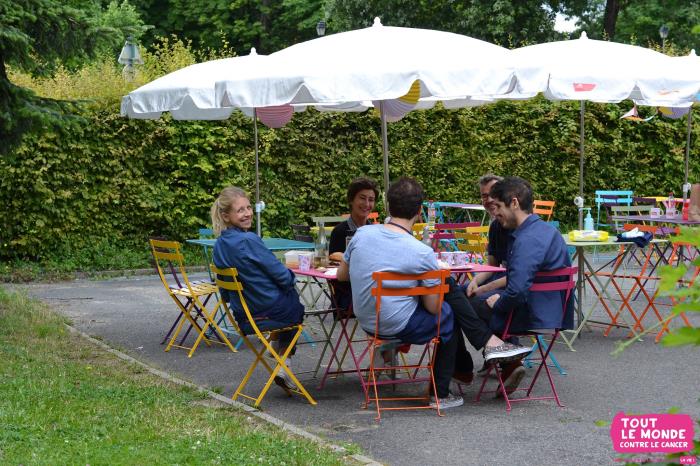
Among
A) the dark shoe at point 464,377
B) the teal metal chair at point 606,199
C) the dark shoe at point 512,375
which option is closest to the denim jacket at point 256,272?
the dark shoe at point 464,377

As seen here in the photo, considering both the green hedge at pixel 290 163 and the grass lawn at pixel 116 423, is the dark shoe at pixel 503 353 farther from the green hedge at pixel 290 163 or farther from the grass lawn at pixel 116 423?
the green hedge at pixel 290 163

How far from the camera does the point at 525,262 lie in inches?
255

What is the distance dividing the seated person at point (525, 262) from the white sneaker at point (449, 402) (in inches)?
21.1

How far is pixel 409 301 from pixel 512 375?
0.99 m

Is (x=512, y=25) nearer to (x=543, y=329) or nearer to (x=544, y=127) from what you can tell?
(x=544, y=127)

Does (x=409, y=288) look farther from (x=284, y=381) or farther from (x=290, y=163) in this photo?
(x=290, y=163)

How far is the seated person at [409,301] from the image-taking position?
6.21 metres

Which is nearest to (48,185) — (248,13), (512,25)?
(512,25)

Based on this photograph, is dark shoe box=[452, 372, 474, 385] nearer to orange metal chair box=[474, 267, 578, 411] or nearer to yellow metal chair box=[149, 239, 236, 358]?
orange metal chair box=[474, 267, 578, 411]

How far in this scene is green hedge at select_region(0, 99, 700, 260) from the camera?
14.1 meters

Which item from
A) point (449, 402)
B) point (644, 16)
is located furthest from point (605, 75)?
point (644, 16)

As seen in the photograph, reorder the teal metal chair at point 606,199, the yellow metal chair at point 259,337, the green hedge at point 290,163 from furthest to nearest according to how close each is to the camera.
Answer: the teal metal chair at point 606,199, the green hedge at point 290,163, the yellow metal chair at point 259,337

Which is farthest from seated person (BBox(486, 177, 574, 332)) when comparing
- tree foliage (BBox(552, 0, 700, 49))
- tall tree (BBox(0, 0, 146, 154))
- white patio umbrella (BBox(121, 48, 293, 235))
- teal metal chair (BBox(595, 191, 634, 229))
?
tree foliage (BBox(552, 0, 700, 49))

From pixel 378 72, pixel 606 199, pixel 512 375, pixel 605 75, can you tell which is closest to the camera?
pixel 512 375
